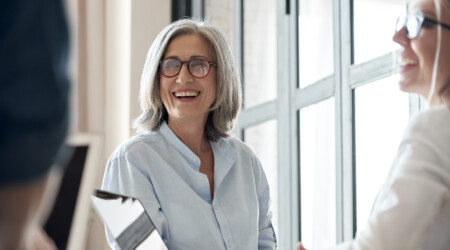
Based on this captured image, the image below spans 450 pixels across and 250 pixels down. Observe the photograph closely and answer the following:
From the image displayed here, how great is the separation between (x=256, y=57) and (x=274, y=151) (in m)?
0.57

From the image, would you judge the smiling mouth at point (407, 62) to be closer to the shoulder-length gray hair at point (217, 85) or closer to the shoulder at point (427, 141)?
the shoulder at point (427, 141)

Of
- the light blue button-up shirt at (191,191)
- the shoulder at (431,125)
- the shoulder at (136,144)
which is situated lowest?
the light blue button-up shirt at (191,191)

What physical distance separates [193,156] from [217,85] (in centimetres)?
29

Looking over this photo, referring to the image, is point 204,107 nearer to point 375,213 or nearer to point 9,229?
point 375,213

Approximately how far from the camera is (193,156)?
2.08 m

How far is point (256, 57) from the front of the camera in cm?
366

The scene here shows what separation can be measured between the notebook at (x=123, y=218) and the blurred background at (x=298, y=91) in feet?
1.87

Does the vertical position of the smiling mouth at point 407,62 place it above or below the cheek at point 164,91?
Result: above

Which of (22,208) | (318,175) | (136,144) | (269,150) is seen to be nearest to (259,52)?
(269,150)

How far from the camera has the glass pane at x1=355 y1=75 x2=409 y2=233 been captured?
246cm

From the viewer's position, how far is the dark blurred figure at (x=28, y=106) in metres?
0.44

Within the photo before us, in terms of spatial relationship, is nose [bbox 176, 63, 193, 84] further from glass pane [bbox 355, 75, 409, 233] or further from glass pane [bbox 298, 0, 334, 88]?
glass pane [bbox 298, 0, 334, 88]

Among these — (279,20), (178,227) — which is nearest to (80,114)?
(279,20)

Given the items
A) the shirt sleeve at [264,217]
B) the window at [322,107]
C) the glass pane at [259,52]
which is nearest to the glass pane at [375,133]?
the window at [322,107]
